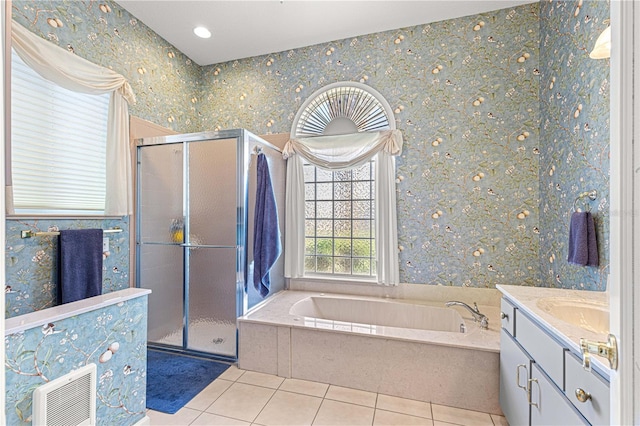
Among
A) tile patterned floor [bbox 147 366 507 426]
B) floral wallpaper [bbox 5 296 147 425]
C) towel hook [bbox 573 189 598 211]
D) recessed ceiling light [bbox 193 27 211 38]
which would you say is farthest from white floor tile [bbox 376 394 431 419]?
recessed ceiling light [bbox 193 27 211 38]

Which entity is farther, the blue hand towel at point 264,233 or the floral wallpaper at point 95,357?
the blue hand towel at point 264,233

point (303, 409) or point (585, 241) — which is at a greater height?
point (585, 241)

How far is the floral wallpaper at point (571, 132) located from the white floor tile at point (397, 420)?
132 centimetres

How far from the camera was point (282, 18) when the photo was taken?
8.75ft

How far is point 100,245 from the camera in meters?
2.15

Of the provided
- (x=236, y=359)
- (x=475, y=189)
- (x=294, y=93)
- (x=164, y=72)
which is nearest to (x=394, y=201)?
(x=475, y=189)

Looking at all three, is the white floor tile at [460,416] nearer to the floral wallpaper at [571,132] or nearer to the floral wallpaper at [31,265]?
the floral wallpaper at [571,132]

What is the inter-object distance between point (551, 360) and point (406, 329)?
1.05m

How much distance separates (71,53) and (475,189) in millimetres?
3432

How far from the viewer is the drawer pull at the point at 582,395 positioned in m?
0.97

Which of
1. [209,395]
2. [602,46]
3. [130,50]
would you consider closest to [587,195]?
[602,46]

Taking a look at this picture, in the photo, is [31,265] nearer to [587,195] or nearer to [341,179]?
[341,179]

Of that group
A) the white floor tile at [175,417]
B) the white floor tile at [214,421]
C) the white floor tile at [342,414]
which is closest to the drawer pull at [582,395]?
the white floor tile at [342,414]
